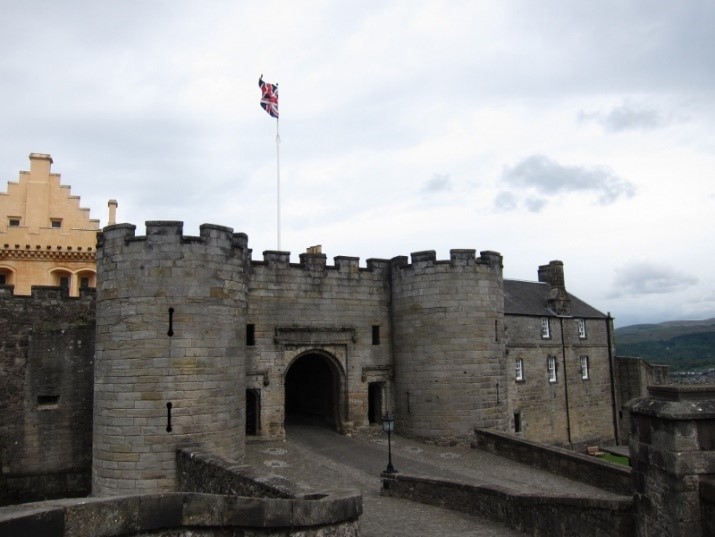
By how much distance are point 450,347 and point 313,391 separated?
268 inches

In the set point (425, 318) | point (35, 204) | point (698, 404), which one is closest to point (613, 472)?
point (425, 318)

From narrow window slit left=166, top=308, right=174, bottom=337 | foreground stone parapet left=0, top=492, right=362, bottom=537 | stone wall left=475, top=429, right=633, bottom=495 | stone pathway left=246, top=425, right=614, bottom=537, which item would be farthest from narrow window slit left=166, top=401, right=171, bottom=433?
stone wall left=475, top=429, right=633, bottom=495

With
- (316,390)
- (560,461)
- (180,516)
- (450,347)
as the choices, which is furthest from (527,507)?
(316,390)

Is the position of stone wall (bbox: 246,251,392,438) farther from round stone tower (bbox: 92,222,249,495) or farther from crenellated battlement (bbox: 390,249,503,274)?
round stone tower (bbox: 92,222,249,495)

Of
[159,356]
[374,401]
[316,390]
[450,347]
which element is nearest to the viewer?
[159,356]

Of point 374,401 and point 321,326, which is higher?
point 321,326

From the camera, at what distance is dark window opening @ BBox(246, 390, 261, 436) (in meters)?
20.6

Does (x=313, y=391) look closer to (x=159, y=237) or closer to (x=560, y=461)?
(x=560, y=461)

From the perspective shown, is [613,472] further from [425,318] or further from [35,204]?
[35,204]

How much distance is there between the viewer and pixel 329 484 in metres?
15.6

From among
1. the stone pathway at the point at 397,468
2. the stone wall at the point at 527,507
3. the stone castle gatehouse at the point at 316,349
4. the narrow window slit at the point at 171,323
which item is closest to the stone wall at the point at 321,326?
the stone castle gatehouse at the point at 316,349

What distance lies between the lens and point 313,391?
83.6ft

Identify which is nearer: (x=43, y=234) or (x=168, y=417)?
(x=168, y=417)

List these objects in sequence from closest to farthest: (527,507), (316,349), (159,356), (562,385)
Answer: (527,507), (159,356), (316,349), (562,385)
